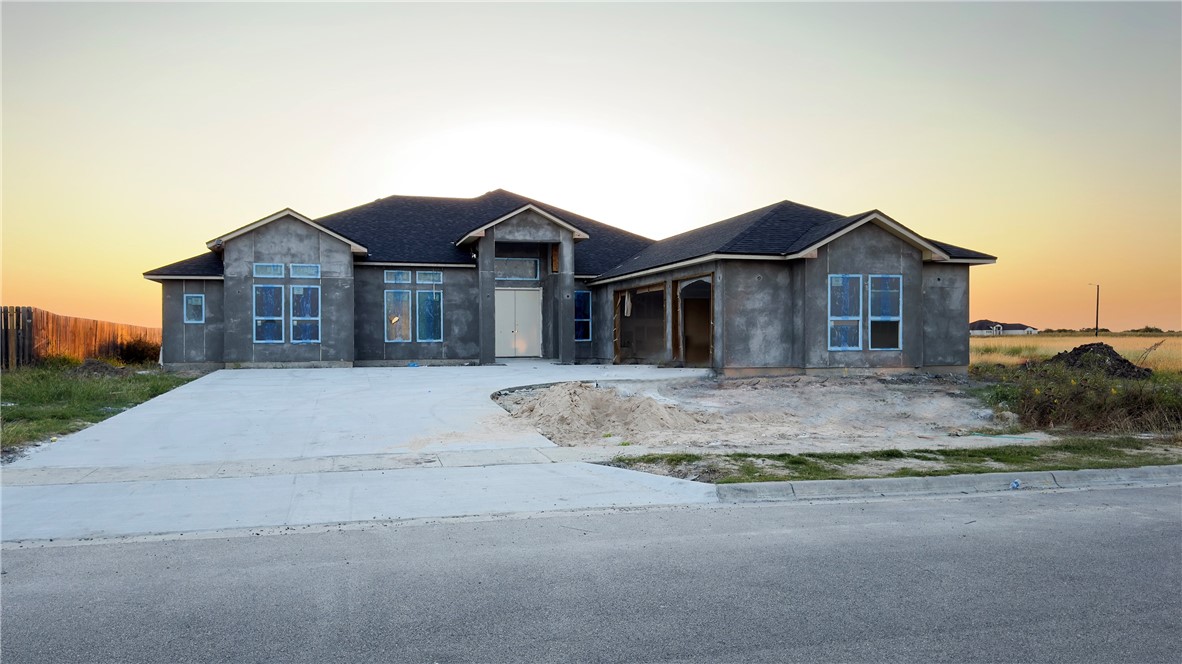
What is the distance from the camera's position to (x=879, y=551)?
6551 mm

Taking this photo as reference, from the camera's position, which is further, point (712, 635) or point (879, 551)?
point (879, 551)

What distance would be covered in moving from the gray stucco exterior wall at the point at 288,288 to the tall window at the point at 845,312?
52.8 feet

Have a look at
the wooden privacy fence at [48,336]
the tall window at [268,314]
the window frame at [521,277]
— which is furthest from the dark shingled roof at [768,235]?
the wooden privacy fence at [48,336]

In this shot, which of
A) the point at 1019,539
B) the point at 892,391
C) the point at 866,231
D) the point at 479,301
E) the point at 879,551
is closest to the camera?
the point at 879,551

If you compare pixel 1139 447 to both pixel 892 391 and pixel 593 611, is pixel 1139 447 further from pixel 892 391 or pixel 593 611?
pixel 593 611

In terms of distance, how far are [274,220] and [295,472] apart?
19.7 m

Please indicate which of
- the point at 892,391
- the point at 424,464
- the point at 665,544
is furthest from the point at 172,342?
the point at 665,544

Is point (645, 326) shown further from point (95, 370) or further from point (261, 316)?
point (95, 370)

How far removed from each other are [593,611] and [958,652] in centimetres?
212

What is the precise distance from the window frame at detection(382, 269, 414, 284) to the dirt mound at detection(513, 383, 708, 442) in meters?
15.9

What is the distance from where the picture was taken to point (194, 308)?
92.1ft

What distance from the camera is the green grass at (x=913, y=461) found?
31.6ft

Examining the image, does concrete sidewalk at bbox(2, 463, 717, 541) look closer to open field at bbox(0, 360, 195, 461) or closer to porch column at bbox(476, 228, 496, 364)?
open field at bbox(0, 360, 195, 461)

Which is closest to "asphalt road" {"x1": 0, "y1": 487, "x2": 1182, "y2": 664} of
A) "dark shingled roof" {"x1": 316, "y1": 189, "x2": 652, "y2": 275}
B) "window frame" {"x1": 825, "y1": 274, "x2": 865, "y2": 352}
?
"window frame" {"x1": 825, "y1": 274, "x2": 865, "y2": 352}
